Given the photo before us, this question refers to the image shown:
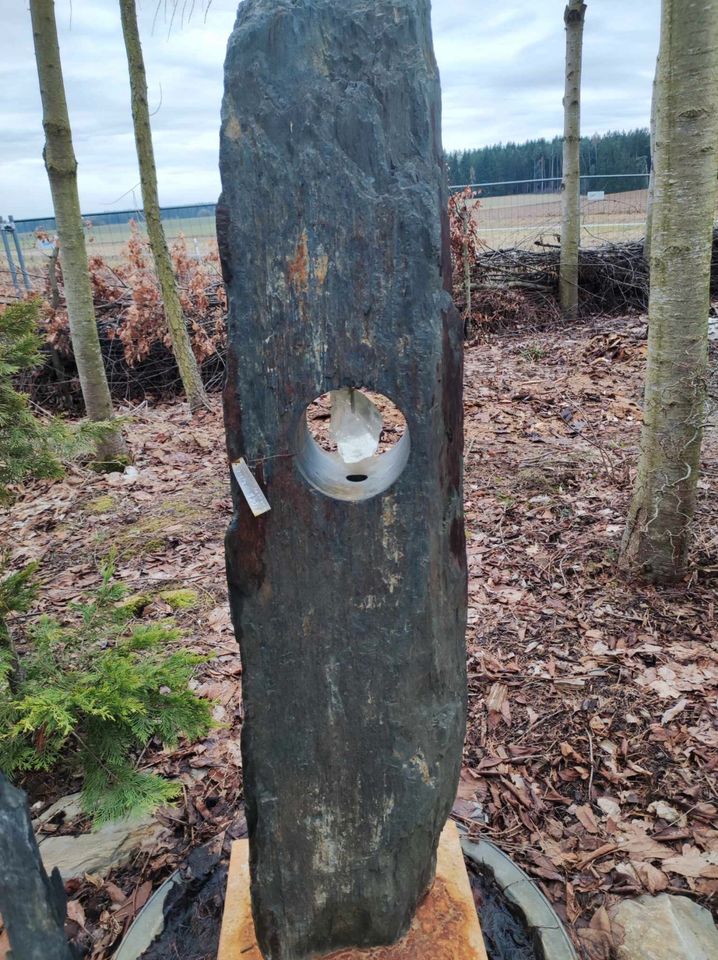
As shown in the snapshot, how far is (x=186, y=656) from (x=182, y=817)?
0.88m

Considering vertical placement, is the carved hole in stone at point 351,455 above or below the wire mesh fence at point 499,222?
below

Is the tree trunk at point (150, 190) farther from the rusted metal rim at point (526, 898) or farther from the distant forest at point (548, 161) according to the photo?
the distant forest at point (548, 161)

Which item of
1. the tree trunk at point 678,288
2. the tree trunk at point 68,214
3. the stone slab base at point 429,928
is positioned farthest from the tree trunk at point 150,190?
the stone slab base at point 429,928

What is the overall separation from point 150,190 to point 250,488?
17.9ft

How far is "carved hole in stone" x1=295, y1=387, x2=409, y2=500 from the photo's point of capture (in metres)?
1.63

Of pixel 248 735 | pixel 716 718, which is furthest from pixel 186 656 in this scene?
pixel 716 718

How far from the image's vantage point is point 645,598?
3.73 meters

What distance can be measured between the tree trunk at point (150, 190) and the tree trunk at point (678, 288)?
4.36 metres

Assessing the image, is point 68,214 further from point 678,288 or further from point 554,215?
point 554,215

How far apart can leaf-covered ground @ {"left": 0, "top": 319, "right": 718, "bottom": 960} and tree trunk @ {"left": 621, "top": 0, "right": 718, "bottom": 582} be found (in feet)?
1.20

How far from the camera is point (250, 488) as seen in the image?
1575 millimetres

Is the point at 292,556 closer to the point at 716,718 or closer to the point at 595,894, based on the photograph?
the point at 595,894

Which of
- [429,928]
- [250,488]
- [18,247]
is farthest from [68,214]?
[18,247]

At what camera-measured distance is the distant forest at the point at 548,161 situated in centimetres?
1395
